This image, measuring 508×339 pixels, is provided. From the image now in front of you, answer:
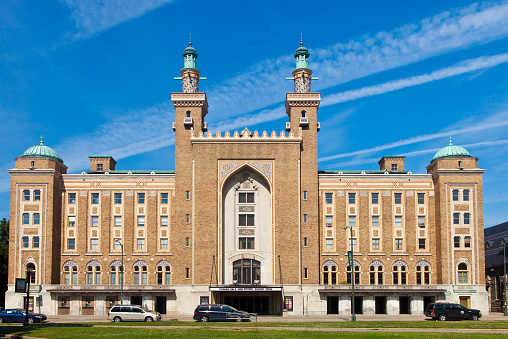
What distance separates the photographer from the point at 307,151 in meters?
73.4

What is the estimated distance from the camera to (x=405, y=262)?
238ft

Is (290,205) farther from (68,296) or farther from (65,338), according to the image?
(65,338)

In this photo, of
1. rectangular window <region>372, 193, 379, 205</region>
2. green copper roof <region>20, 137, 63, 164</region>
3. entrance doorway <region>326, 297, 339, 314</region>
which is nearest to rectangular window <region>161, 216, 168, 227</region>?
green copper roof <region>20, 137, 63, 164</region>

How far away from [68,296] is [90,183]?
14.1 meters

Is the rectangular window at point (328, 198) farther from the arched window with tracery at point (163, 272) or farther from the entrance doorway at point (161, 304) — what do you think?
the entrance doorway at point (161, 304)

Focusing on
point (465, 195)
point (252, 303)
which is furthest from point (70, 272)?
point (465, 195)

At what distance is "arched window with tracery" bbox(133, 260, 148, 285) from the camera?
7250cm

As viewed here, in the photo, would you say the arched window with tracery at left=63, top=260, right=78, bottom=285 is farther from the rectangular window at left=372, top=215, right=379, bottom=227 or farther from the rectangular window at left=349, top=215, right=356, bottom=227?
the rectangular window at left=372, top=215, right=379, bottom=227

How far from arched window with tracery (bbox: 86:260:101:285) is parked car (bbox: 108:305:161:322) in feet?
65.9

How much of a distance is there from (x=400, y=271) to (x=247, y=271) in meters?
19.0

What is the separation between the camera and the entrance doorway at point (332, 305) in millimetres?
71062

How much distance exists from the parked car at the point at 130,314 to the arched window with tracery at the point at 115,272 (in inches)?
764

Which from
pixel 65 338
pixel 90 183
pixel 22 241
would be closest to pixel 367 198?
pixel 90 183

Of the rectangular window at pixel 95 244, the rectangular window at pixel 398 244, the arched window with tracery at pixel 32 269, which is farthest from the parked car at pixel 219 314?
the rectangular window at pixel 398 244
